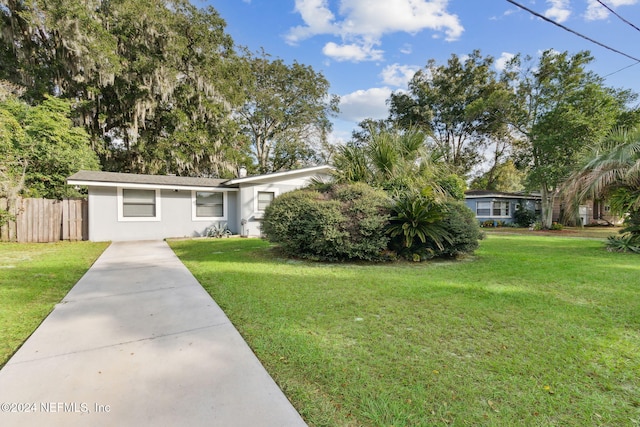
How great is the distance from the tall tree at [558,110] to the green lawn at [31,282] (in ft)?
61.2

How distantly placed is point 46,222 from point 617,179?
57.2ft

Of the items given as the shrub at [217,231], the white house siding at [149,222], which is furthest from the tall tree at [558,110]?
the white house siding at [149,222]

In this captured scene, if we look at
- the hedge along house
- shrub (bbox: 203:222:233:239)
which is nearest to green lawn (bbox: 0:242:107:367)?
the hedge along house

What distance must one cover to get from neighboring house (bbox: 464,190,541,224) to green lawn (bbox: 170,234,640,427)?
18.1 m

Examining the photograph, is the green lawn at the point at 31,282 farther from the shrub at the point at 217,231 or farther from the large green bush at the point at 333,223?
the shrub at the point at 217,231

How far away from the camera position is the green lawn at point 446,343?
6.10 ft

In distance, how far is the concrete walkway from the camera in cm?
179

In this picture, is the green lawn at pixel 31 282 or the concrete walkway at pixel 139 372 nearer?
the concrete walkway at pixel 139 372

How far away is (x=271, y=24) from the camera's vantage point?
40.1 feet

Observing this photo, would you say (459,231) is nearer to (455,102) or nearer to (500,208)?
(500,208)

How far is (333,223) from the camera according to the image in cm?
625

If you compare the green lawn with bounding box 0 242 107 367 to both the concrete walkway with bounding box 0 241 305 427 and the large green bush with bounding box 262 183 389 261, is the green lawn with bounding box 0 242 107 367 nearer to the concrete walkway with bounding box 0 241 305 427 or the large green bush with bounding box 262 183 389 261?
the concrete walkway with bounding box 0 241 305 427

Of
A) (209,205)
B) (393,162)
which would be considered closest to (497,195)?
(393,162)

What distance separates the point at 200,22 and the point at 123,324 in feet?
→ 62.8
